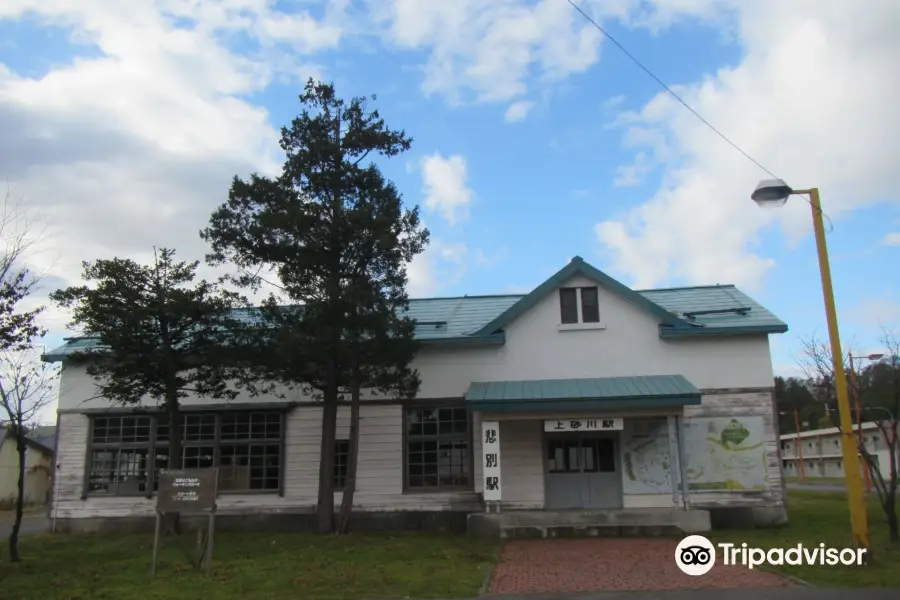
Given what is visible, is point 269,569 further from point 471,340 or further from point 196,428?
point 196,428

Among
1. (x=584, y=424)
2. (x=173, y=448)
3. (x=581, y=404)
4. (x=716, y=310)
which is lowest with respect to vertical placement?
(x=173, y=448)

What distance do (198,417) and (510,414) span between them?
28.6 feet

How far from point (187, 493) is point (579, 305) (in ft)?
36.0

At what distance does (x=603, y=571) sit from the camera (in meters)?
11.6

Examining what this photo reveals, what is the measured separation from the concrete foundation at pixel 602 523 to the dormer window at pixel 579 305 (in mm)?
4968

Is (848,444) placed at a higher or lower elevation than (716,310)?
lower

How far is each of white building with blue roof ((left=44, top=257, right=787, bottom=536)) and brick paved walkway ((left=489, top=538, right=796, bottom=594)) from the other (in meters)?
2.67

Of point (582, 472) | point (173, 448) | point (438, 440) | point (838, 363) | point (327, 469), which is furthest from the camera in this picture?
point (438, 440)

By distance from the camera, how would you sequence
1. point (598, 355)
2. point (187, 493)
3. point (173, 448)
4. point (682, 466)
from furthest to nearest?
point (598, 355), point (173, 448), point (682, 466), point (187, 493)

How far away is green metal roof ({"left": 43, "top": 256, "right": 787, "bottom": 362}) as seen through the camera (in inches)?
731

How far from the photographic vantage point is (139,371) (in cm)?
1720

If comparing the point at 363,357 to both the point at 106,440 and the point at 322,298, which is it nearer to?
the point at 322,298

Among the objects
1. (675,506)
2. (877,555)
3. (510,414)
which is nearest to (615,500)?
(675,506)

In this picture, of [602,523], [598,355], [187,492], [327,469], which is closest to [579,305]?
[598,355]
